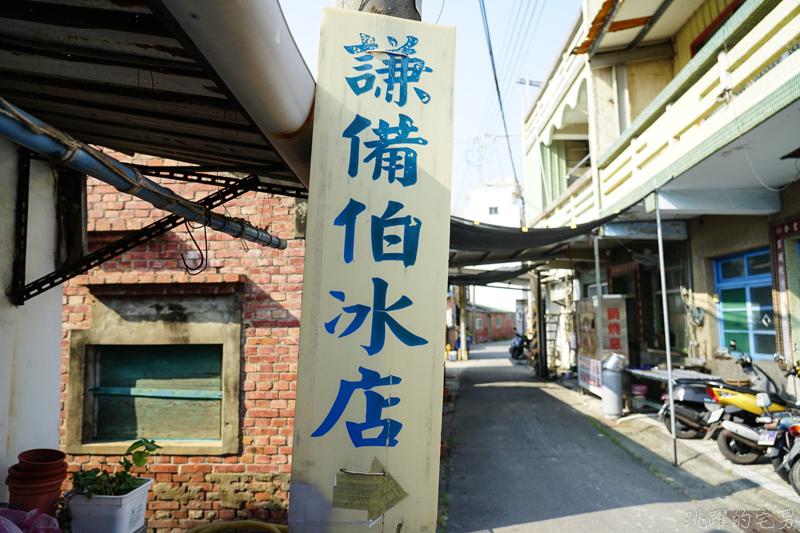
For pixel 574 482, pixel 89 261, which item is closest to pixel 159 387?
pixel 89 261

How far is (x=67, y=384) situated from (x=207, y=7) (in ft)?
14.8

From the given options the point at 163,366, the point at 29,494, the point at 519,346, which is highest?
the point at 163,366

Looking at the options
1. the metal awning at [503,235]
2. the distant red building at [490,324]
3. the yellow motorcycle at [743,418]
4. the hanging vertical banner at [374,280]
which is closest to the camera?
the hanging vertical banner at [374,280]

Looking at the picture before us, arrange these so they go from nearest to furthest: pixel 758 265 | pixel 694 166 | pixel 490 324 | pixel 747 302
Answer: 1. pixel 694 166
2. pixel 758 265
3. pixel 747 302
4. pixel 490 324

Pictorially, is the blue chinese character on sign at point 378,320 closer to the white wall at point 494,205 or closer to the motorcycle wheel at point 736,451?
the motorcycle wheel at point 736,451

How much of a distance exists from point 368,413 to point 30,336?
2.69 meters

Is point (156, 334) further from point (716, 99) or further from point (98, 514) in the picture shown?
point (716, 99)

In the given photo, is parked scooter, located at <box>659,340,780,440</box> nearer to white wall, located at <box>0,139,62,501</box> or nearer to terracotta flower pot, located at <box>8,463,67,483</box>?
terracotta flower pot, located at <box>8,463,67,483</box>

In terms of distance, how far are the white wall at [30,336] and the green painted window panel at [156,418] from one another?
3.84 ft

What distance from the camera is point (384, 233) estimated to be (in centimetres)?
215

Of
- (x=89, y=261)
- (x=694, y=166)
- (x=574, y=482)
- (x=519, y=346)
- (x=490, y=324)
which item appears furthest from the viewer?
(x=490, y=324)

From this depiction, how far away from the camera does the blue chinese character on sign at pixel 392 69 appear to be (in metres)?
2.25

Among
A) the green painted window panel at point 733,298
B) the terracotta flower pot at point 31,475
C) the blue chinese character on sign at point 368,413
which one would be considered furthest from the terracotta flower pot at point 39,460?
the green painted window panel at point 733,298

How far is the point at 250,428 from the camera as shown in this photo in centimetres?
426
